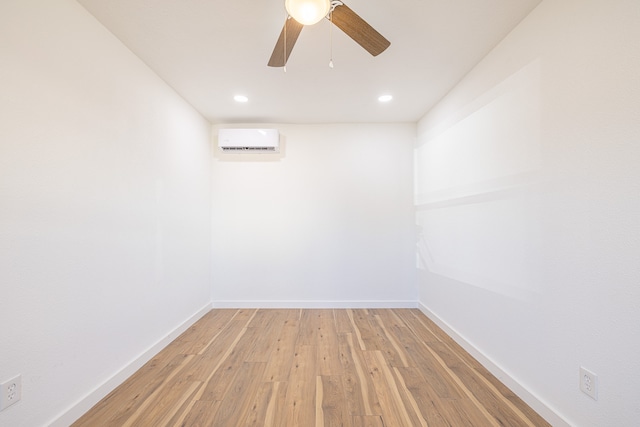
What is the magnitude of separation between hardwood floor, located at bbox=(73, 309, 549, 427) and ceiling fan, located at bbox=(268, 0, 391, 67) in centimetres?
214

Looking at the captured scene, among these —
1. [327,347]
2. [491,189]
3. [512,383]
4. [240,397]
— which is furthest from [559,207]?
[240,397]

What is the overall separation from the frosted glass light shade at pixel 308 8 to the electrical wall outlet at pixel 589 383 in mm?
2152

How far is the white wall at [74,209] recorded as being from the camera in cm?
127

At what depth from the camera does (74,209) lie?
5.14 feet

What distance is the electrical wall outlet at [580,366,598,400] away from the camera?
4.19 ft

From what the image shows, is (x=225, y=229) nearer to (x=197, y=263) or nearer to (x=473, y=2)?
(x=197, y=263)

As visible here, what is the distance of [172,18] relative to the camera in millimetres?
1717

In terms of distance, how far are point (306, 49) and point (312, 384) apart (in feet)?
8.10

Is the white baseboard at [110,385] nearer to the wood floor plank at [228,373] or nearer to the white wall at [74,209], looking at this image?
the white wall at [74,209]

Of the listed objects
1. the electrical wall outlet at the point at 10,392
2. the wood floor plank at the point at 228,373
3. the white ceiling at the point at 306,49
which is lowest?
the wood floor plank at the point at 228,373

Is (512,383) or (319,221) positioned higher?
(319,221)

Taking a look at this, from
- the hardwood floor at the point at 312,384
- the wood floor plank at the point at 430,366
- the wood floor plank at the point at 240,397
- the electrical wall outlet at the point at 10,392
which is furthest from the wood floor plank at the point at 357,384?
the electrical wall outlet at the point at 10,392

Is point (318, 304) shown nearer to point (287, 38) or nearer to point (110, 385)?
point (110, 385)

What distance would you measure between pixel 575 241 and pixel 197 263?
336 centimetres
